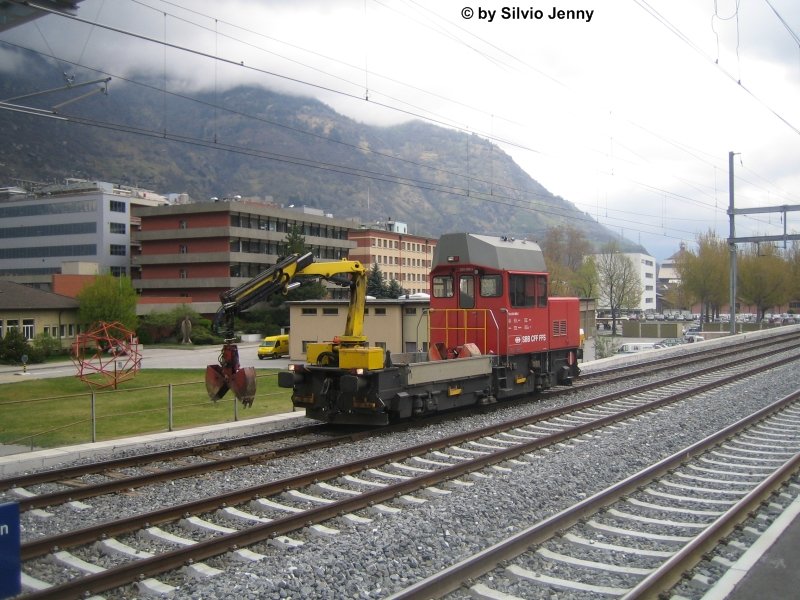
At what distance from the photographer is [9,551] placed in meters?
3.62

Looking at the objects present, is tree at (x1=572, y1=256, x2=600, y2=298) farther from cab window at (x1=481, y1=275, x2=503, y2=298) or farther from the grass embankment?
cab window at (x1=481, y1=275, x2=503, y2=298)

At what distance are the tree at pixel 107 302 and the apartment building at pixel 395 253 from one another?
32.2 meters

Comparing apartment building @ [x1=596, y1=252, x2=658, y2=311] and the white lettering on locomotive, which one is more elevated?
apartment building @ [x1=596, y1=252, x2=658, y2=311]

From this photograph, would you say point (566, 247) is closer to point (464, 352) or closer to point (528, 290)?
point (528, 290)

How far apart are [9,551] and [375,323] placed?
94.7 feet

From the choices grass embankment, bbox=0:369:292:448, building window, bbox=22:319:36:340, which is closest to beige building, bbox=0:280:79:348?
building window, bbox=22:319:36:340

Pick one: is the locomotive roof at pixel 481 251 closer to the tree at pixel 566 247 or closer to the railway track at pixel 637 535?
the railway track at pixel 637 535

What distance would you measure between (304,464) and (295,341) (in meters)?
27.7

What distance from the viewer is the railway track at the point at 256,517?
6000 millimetres

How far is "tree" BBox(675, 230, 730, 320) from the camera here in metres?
66.1

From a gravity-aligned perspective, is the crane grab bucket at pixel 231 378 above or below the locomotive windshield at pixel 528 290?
below

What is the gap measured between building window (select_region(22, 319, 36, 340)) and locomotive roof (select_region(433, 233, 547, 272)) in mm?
47359

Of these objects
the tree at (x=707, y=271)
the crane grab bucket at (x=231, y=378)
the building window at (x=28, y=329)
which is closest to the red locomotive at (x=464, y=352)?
the crane grab bucket at (x=231, y=378)

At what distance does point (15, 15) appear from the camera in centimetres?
859
